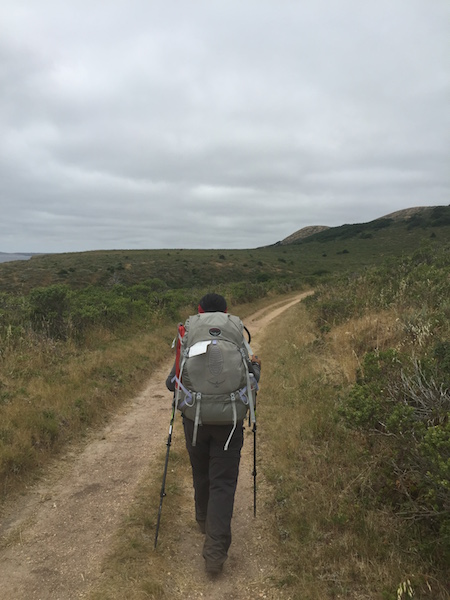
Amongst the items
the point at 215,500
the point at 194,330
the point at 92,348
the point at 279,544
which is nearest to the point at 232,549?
the point at 279,544

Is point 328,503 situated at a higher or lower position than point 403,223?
lower

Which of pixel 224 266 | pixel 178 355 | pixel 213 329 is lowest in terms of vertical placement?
pixel 178 355

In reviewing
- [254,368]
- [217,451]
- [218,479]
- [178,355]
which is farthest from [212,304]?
[218,479]

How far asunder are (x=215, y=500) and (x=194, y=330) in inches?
60.1

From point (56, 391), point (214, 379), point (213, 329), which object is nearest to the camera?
point (214, 379)

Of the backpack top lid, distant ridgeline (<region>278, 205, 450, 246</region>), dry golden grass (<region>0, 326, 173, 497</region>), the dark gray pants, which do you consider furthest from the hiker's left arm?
distant ridgeline (<region>278, 205, 450, 246</region>)

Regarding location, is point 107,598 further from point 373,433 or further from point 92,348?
point 92,348

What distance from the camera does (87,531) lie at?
12.6ft

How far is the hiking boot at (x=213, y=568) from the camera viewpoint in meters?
3.24

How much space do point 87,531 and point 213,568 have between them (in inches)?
57.5

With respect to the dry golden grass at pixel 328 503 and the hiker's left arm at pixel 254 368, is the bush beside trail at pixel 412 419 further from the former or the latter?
the hiker's left arm at pixel 254 368

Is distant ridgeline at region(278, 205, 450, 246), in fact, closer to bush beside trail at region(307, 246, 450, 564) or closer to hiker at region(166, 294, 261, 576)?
bush beside trail at region(307, 246, 450, 564)

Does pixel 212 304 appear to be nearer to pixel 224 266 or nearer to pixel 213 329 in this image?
pixel 213 329

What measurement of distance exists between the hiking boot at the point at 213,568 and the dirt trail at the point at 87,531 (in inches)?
2.7
